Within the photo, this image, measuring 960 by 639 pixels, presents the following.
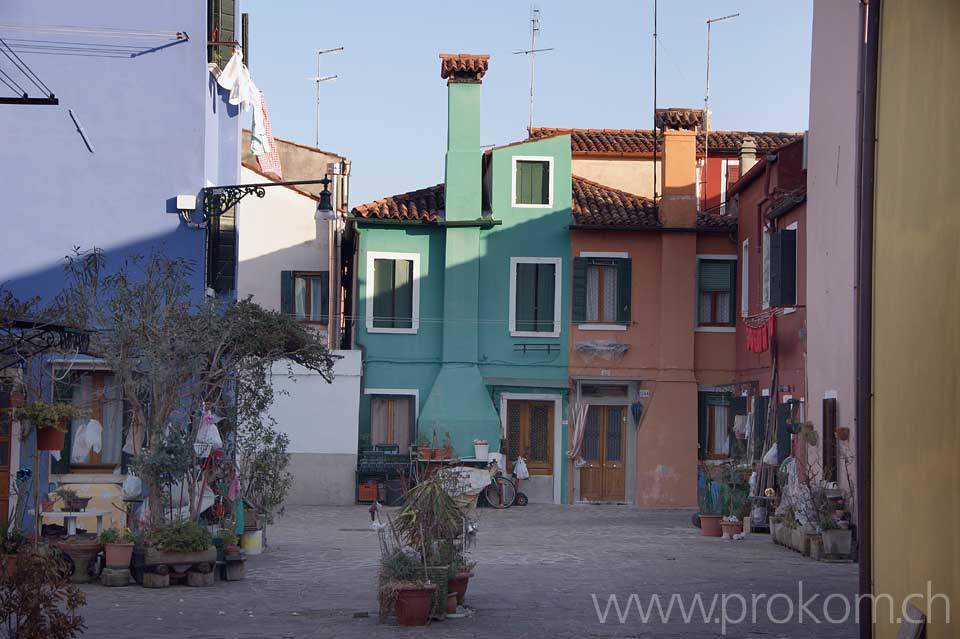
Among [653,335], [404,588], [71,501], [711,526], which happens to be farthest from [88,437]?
[653,335]

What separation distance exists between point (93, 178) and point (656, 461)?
13934 millimetres

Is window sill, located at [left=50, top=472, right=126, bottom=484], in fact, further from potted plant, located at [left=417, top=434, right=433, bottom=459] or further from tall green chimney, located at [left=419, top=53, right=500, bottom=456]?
tall green chimney, located at [left=419, top=53, right=500, bottom=456]

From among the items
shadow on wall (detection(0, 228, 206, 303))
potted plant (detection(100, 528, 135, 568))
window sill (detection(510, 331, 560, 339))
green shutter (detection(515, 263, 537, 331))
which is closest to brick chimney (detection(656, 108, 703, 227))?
green shutter (detection(515, 263, 537, 331))

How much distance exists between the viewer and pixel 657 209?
94.3 feet

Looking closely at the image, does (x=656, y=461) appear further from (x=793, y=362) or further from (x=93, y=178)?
(x=93, y=178)

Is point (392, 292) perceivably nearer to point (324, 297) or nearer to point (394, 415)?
point (324, 297)

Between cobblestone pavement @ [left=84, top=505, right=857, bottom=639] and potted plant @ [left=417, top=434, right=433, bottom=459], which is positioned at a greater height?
potted plant @ [left=417, top=434, right=433, bottom=459]

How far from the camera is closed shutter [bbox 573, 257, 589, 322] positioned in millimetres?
28031

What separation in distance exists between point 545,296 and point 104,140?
38.9 feet

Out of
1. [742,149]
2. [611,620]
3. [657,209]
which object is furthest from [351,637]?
[742,149]

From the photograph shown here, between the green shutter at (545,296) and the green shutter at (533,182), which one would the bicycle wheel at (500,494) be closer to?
the green shutter at (545,296)

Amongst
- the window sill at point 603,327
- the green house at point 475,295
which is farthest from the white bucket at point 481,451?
the window sill at point 603,327

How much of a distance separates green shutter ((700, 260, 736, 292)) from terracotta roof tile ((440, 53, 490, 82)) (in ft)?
21.1

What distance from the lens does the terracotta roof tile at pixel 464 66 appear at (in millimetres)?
28031
